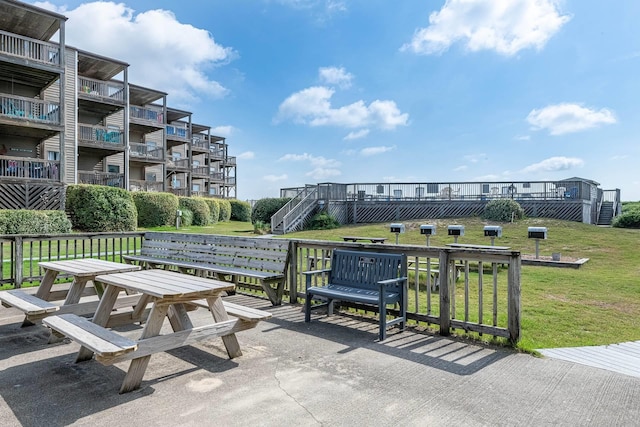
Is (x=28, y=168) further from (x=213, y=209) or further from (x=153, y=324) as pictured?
(x=153, y=324)

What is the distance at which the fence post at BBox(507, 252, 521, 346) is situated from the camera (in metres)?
4.25

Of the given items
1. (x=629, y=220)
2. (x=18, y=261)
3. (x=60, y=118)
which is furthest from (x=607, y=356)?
(x=629, y=220)

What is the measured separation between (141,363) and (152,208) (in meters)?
21.0

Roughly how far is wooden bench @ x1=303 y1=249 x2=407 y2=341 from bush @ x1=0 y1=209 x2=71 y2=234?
14438 mm

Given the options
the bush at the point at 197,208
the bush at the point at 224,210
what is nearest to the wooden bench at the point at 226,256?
the bush at the point at 197,208

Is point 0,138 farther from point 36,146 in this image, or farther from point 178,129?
point 178,129

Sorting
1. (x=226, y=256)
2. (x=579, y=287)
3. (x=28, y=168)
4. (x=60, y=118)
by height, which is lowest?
(x=579, y=287)

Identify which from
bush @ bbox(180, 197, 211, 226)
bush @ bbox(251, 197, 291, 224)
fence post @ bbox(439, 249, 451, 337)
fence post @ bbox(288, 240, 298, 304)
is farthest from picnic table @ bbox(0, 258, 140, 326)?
bush @ bbox(180, 197, 211, 226)

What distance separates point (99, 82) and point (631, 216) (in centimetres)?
3250

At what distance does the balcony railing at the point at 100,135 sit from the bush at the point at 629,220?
29894 millimetres

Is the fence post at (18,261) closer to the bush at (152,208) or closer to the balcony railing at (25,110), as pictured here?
the balcony railing at (25,110)

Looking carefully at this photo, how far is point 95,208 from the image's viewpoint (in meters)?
18.0

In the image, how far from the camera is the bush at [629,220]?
A: 21125 mm

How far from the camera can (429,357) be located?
13.2ft
